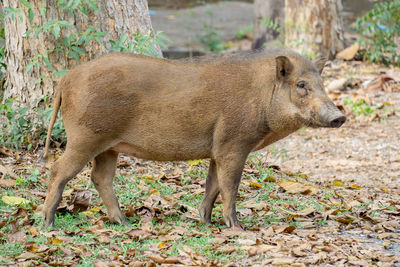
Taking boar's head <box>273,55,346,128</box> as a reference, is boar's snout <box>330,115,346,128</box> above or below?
below

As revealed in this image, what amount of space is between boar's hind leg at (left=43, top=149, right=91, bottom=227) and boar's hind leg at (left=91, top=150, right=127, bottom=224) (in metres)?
0.32

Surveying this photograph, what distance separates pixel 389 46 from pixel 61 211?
28.6ft

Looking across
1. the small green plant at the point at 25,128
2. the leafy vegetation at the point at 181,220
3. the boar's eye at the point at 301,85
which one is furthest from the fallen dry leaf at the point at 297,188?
the small green plant at the point at 25,128

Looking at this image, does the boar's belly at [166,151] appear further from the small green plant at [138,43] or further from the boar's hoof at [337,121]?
the small green plant at [138,43]

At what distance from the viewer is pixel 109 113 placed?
4879mm

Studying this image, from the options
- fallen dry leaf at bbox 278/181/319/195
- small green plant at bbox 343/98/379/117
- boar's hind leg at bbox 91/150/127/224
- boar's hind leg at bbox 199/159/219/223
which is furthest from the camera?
small green plant at bbox 343/98/379/117

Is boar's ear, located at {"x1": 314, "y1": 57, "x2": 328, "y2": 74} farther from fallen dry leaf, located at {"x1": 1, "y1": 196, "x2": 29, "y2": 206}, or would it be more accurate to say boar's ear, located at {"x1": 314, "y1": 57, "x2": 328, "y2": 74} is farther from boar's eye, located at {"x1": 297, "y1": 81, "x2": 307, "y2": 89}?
fallen dry leaf, located at {"x1": 1, "y1": 196, "x2": 29, "y2": 206}

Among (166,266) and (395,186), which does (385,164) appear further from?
(166,266)

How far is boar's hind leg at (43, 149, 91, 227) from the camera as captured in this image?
4926 mm

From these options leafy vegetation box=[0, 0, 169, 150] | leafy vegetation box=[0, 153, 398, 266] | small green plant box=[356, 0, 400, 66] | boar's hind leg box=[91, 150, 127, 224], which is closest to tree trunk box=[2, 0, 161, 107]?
leafy vegetation box=[0, 0, 169, 150]

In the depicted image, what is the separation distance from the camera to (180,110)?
4.98 meters

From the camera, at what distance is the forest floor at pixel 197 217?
4.47 metres

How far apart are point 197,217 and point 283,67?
57.9 inches

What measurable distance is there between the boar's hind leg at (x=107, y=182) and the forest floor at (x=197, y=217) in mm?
100
